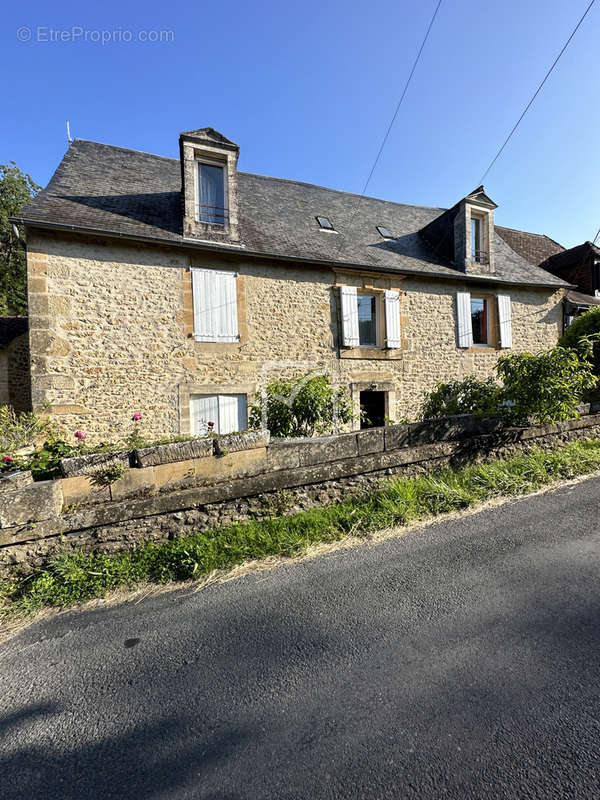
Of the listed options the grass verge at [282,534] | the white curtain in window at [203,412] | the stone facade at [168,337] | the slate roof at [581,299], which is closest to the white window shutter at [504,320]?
the stone facade at [168,337]

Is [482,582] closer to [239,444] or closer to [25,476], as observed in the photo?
[239,444]

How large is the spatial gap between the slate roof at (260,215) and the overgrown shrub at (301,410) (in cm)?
415

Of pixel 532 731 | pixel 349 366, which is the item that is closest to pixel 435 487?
pixel 532 731

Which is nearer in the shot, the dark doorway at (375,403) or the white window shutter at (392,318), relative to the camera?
the white window shutter at (392,318)

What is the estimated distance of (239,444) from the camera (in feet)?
11.1

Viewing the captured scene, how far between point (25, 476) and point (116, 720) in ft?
6.38

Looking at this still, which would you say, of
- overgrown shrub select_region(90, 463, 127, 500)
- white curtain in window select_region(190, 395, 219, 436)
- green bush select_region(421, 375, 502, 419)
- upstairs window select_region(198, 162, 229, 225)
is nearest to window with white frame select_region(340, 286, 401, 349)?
green bush select_region(421, 375, 502, 419)

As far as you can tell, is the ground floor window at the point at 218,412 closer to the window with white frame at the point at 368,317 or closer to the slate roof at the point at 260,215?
the window with white frame at the point at 368,317

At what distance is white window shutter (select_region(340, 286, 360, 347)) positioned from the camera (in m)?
8.14

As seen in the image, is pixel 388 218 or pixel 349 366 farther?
pixel 388 218

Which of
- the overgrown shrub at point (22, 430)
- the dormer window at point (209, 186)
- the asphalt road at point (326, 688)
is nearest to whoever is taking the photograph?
the asphalt road at point (326, 688)

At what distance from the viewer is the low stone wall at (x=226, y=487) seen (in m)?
2.63

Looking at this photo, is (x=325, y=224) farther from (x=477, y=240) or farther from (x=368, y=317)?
(x=477, y=240)

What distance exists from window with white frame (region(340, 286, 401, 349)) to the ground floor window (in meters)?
2.95
